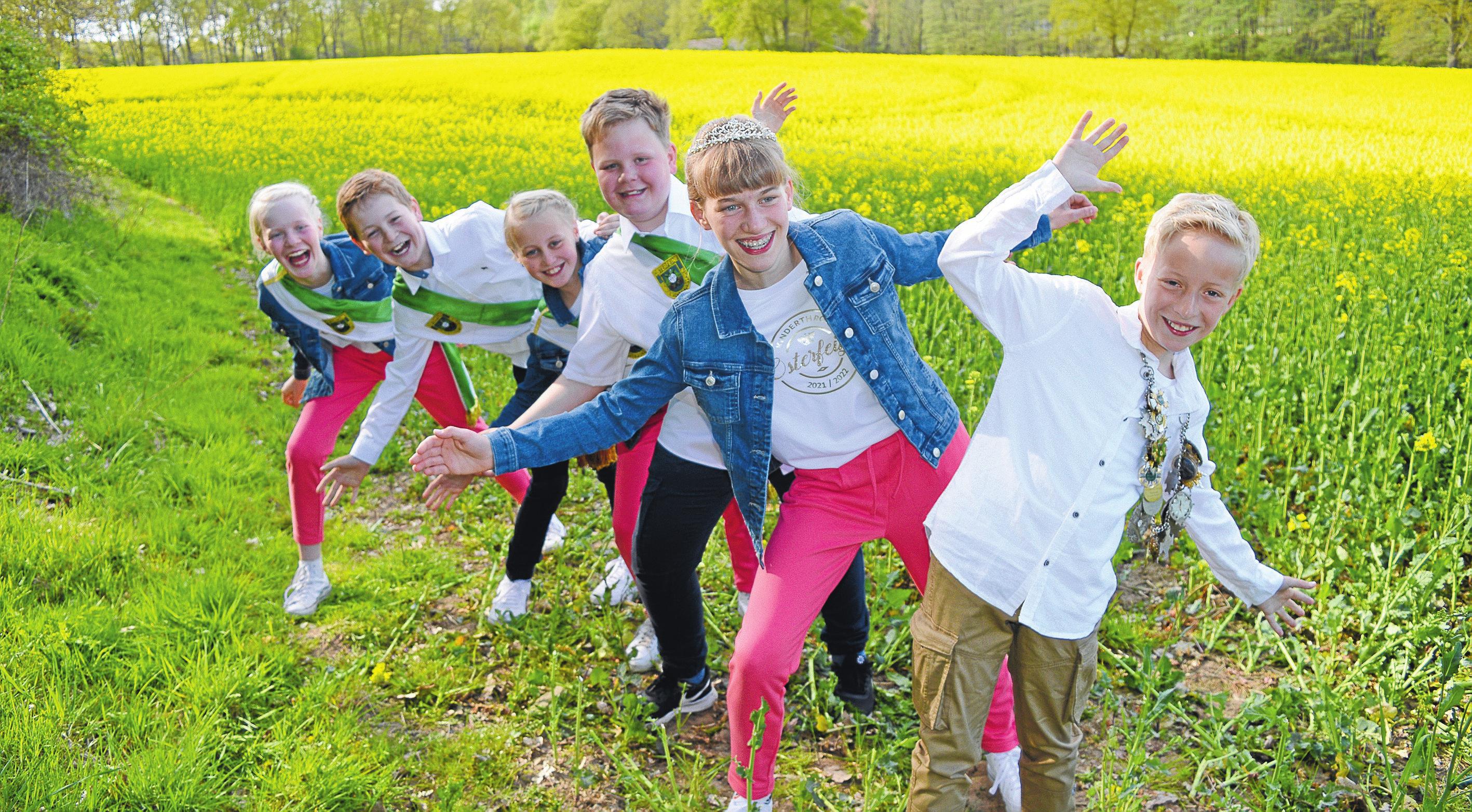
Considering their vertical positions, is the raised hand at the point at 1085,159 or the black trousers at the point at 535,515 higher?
the raised hand at the point at 1085,159

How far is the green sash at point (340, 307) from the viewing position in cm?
340

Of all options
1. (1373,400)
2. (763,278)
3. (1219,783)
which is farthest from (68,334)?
(1373,400)

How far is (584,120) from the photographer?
255cm

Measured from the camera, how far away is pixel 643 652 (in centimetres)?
313

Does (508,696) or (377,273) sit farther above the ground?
(377,273)

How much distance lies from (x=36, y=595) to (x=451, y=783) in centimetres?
185

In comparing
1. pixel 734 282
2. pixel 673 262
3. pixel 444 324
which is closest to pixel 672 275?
pixel 673 262

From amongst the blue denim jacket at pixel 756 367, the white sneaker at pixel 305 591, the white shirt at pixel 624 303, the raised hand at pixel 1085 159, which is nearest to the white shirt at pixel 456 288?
the white sneaker at pixel 305 591

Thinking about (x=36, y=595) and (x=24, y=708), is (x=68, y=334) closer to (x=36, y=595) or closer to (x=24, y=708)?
(x=36, y=595)

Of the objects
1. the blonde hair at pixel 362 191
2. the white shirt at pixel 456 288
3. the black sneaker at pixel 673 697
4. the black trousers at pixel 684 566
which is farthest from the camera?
the white shirt at pixel 456 288

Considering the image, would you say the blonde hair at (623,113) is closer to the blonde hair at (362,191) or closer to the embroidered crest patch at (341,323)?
the blonde hair at (362,191)

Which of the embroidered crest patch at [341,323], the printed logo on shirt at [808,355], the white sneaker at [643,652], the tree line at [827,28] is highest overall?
the tree line at [827,28]

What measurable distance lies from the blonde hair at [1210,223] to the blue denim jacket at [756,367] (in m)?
0.50

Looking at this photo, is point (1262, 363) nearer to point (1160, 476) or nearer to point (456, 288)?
point (1160, 476)
